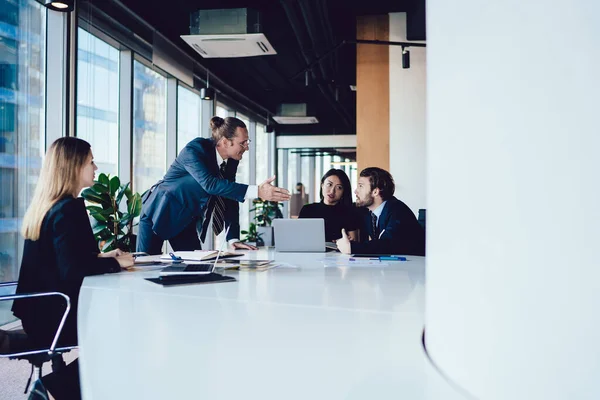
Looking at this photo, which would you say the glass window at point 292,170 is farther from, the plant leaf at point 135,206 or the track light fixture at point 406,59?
the plant leaf at point 135,206

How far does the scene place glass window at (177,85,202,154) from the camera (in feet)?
28.0

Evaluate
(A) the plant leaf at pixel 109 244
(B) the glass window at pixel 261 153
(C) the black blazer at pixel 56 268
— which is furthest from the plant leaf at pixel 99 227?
(B) the glass window at pixel 261 153

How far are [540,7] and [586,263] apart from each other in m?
0.38

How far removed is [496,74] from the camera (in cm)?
78

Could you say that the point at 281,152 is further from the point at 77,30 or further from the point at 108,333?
the point at 108,333

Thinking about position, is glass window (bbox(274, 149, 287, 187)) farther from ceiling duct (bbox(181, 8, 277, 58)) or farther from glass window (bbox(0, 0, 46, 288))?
glass window (bbox(0, 0, 46, 288))

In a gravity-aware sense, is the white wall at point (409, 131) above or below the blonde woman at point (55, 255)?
above

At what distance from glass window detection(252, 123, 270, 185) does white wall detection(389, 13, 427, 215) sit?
26.5 feet

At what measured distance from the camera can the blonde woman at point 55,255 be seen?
2.19m

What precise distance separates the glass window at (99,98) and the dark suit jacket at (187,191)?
7.87 feet

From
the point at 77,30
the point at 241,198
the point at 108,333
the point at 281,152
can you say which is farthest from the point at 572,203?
the point at 281,152

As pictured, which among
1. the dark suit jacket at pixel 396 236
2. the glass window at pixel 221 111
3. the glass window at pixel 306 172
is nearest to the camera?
the dark suit jacket at pixel 396 236

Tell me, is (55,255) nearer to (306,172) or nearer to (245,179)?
(245,179)

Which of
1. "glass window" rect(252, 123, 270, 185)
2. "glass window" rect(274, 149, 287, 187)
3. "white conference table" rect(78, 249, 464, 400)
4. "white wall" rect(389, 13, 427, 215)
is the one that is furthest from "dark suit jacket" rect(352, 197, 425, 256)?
"glass window" rect(274, 149, 287, 187)
